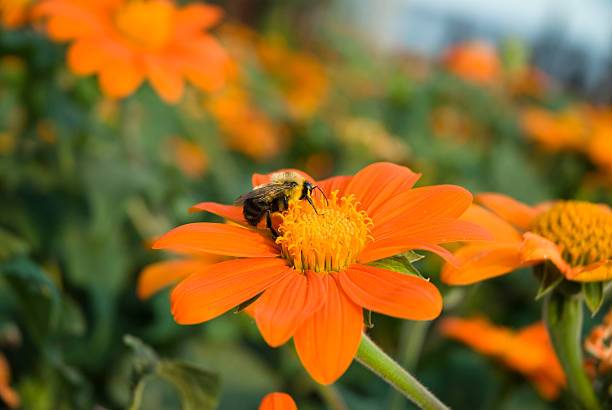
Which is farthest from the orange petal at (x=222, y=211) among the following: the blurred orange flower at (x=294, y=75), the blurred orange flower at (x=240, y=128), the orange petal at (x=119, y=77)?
the blurred orange flower at (x=294, y=75)

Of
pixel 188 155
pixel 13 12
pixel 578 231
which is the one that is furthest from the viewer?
pixel 188 155

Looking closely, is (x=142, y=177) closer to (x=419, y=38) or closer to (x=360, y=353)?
(x=360, y=353)

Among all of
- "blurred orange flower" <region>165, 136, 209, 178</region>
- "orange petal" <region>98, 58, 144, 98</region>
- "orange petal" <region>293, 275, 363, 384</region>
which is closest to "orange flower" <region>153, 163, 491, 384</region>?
"orange petal" <region>293, 275, 363, 384</region>

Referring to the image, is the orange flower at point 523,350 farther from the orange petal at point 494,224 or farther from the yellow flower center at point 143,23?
the yellow flower center at point 143,23

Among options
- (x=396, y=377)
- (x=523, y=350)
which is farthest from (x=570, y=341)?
(x=523, y=350)

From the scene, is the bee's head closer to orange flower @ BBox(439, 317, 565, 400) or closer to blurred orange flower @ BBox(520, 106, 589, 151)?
orange flower @ BBox(439, 317, 565, 400)

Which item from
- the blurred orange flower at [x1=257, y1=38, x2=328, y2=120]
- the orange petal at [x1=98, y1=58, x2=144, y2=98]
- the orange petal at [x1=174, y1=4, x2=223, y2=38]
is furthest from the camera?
the blurred orange flower at [x1=257, y1=38, x2=328, y2=120]

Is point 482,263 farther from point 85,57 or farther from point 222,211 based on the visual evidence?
point 85,57
